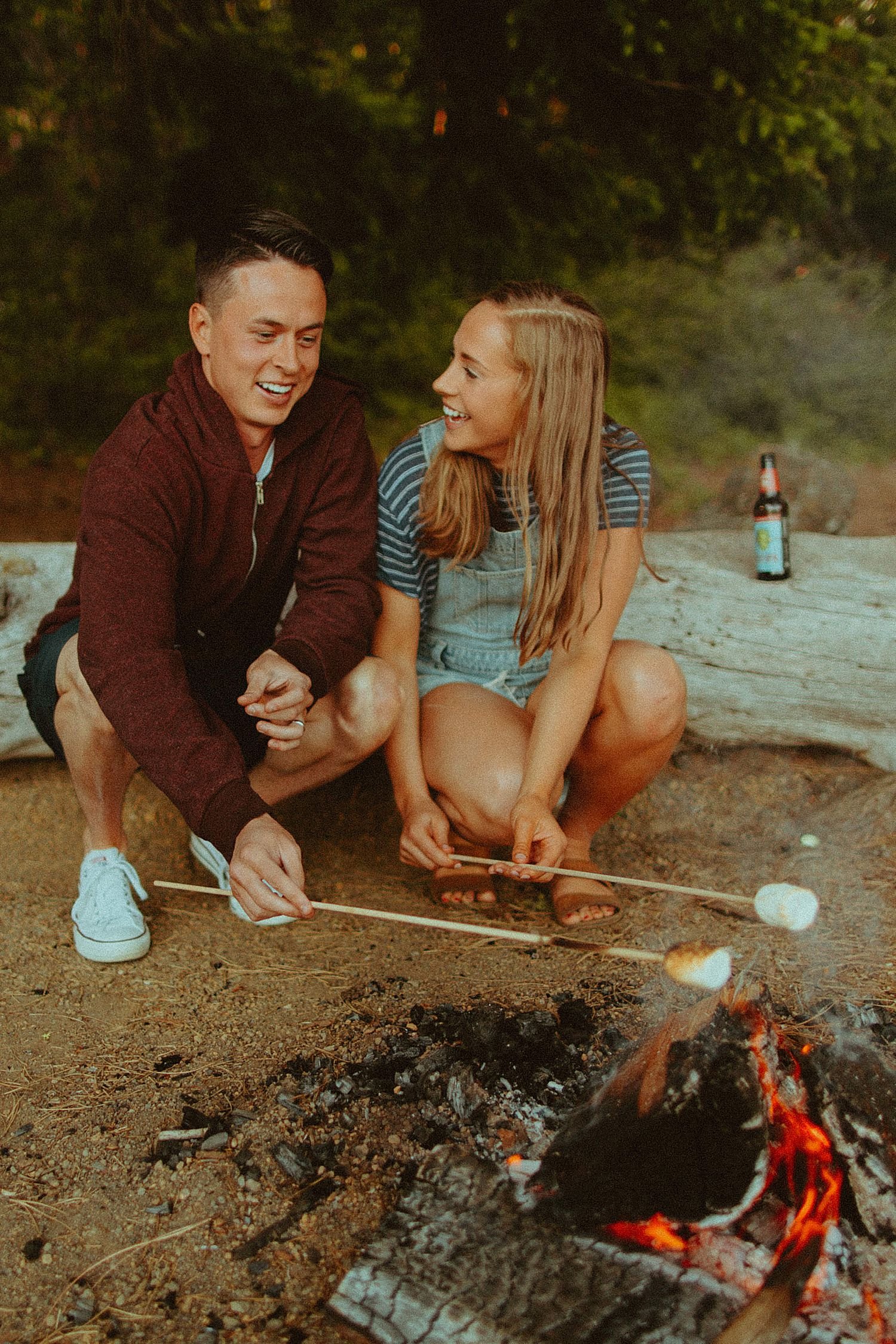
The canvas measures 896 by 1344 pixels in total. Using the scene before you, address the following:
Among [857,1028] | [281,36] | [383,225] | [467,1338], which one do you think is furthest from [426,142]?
[467,1338]

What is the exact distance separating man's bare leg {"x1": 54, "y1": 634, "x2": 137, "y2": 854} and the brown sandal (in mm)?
1307

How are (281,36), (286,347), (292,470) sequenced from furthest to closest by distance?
1. (281,36)
2. (292,470)
3. (286,347)

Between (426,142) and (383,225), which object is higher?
(426,142)

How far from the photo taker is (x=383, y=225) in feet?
21.4

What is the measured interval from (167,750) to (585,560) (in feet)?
4.21

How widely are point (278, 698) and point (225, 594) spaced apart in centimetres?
57

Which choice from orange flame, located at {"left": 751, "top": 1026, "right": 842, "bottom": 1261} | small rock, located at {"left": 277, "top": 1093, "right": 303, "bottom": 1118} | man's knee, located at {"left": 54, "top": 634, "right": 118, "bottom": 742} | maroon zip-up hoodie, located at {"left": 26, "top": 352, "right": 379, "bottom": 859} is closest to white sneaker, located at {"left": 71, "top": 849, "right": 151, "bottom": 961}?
man's knee, located at {"left": 54, "top": 634, "right": 118, "bottom": 742}

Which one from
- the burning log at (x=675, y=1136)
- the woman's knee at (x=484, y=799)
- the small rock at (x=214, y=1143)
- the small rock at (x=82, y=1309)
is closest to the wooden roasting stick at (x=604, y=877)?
the woman's knee at (x=484, y=799)

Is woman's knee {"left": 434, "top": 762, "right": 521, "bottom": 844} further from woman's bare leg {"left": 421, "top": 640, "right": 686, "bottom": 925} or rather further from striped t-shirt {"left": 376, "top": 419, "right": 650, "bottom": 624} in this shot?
striped t-shirt {"left": 376, "top": 419, "right": 650, "bottom": 624}

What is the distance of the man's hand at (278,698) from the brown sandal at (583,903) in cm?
98

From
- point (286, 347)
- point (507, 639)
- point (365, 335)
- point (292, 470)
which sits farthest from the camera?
point (365, 335)

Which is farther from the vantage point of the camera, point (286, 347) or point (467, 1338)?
point (286, 347)

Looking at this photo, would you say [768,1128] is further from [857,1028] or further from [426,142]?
[426,142]

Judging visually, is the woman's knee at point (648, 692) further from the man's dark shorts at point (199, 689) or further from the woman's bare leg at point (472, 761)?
the man's dark shorts at point (199, 689)
